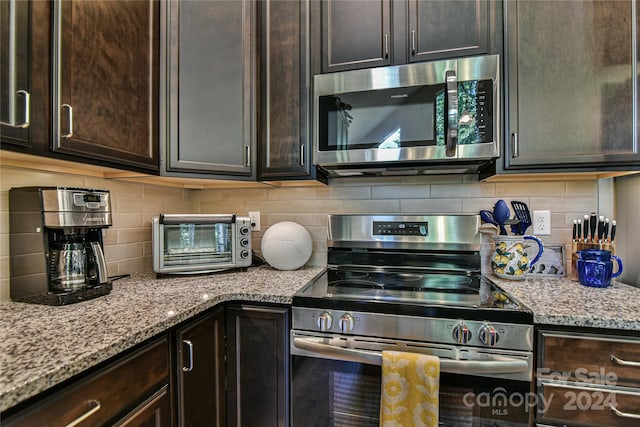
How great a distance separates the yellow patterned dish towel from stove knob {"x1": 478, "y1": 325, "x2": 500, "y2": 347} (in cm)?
16

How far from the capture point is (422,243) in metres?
1.56

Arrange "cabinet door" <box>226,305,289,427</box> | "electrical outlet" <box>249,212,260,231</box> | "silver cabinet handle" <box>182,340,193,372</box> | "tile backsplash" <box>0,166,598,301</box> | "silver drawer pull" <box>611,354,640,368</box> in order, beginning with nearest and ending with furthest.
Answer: "silver drawer pull" <box>611,354,640,368</box>
"silver cabinet handle" <box>182,340,193,372</box>
"cabinet door" <box>226,305,289,427</box>
"tile backsplash" <box>0,166,598,301</box>
"electrical outlet" <box>249,212,260,231</box>

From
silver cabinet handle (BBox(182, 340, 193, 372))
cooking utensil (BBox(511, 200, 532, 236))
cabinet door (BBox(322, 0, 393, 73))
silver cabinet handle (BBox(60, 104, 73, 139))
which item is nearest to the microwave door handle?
cabinet door (BBox(322, 0, 393, 73))

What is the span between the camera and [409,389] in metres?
0.99

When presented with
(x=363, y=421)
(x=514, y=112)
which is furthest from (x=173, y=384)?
(x=514, y=112)

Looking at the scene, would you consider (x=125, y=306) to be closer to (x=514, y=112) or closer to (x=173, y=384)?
(x=173, y=384)

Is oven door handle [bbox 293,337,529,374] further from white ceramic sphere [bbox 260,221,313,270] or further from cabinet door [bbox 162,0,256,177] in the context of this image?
cabinet door [bbox 162,0,256,177]

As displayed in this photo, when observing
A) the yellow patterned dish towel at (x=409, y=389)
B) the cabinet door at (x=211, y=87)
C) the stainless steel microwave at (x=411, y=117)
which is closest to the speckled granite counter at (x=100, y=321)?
the yellow patterned dish towel at (x=409, y=389)

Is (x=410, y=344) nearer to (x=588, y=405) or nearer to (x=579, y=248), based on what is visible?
(x=588, y=405)

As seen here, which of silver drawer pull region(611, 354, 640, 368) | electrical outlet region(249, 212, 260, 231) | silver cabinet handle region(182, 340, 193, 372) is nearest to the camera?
silver drawer pull region(611, 354, 640, 368)

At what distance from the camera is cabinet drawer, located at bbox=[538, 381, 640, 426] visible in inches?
35.8

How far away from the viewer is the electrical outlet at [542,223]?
1520 millimetres

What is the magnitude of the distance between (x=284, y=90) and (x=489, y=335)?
1.32 metres

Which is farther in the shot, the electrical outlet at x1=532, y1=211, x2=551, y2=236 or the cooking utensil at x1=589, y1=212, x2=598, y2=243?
the electrical outlet at x1=532, y1=211, x2=551, y2=236
